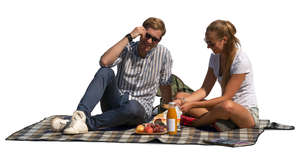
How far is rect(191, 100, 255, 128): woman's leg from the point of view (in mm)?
7125

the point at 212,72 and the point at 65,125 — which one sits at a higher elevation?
the point at 212,72

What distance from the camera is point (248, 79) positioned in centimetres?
732

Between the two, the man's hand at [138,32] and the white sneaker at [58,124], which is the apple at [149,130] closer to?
the white sneaker at [58,124]

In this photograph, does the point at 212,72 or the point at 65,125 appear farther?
the point at 212,72

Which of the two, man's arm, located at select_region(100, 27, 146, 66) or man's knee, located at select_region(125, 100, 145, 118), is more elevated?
man's arm, located at select_region(100, 27, 146, 66)

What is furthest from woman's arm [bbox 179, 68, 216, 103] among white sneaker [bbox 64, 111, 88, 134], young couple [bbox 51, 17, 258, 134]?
white sneaker [bbox 64, 111, 88, 134]

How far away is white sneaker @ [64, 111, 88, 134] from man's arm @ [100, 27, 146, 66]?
772 mm

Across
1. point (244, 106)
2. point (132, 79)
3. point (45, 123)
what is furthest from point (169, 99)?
point (45, 123)

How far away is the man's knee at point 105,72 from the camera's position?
7.21m

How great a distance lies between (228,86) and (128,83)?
4.56ft

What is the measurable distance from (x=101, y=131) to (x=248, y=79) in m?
2.03

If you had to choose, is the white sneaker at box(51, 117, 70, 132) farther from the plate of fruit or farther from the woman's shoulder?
the woman's shoulder

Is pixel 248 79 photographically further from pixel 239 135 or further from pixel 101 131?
pixel 101 131

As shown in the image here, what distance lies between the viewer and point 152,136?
6.88 meters
